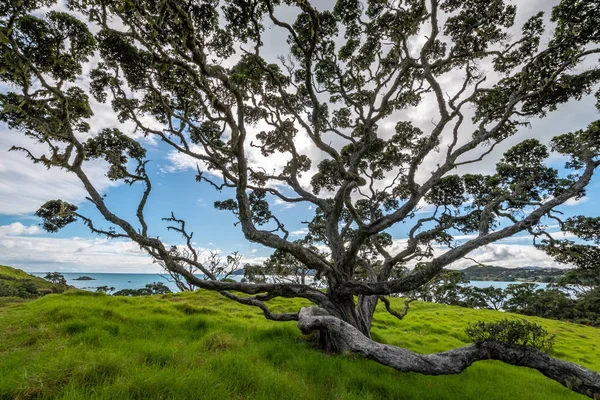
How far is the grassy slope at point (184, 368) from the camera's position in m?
3.79

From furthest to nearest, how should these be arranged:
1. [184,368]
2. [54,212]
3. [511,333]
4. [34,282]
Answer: [34,282], [54,212], [511,333], [184,368]

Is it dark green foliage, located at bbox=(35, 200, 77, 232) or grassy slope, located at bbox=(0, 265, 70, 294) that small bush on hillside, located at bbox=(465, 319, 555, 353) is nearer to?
dark green foliage, located at bbox=(35, 200, 77, 232)

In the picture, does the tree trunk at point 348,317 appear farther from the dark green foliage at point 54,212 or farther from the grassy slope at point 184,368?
the dark green foliage at point 54,212

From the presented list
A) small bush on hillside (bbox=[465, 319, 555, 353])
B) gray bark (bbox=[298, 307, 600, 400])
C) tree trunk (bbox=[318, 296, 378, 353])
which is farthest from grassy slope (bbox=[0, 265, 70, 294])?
small bush on hillside (bbox=[465, 319, 555, 353])

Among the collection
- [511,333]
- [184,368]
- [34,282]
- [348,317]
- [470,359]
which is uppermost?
[511,333]

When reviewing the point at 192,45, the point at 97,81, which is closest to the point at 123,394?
the point at 192,45

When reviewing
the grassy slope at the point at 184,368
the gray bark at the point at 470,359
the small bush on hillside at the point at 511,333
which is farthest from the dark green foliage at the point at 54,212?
Answer: the small bush on hillside at the point at 511,333

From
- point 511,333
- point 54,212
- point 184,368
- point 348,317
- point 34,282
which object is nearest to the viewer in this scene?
point 184,368

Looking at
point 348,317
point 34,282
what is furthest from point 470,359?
point 34,282

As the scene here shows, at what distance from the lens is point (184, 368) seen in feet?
15.3

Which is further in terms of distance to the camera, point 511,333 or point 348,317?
point 348,317

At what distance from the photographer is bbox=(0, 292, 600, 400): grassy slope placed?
3795mm

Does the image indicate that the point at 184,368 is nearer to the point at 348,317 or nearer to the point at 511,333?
the point at 348,317

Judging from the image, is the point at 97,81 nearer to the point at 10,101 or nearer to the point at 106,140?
the point at 106,140
